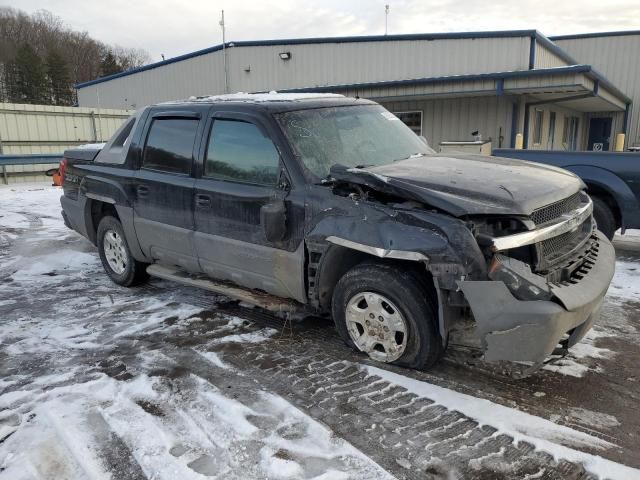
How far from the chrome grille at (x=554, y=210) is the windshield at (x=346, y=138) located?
1.35 m

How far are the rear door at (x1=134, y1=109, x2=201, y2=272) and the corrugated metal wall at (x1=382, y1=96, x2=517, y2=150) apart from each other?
40.6 feet

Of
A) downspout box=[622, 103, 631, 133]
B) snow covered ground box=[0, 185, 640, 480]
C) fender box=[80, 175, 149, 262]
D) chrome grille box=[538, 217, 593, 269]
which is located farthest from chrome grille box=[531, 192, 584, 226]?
downspout box=[622, 103, 631, 133]

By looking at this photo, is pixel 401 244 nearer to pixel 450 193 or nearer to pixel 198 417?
pixel 450 193

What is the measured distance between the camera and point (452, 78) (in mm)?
13742

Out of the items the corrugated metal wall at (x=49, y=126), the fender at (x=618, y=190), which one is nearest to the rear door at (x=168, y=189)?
the fender at (x=618, y=190)

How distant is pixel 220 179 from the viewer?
170 inches

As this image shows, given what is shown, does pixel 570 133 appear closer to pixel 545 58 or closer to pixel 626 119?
pixel 626 119

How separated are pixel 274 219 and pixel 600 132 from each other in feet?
88.6

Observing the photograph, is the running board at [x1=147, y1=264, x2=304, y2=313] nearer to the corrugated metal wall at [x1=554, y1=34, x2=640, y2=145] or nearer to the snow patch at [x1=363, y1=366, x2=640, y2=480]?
the snow patch at [x1=363, y1=366, x2=640, y2=480]

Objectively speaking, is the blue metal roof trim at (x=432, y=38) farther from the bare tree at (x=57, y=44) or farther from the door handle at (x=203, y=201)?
the bare tree at (x=57, y=44)

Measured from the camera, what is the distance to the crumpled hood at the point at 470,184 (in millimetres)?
3117

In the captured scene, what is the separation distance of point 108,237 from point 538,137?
16.3 metres

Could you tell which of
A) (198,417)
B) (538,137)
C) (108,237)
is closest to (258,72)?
(538,137)

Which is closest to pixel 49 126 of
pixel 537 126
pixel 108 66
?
pixel 537 126
